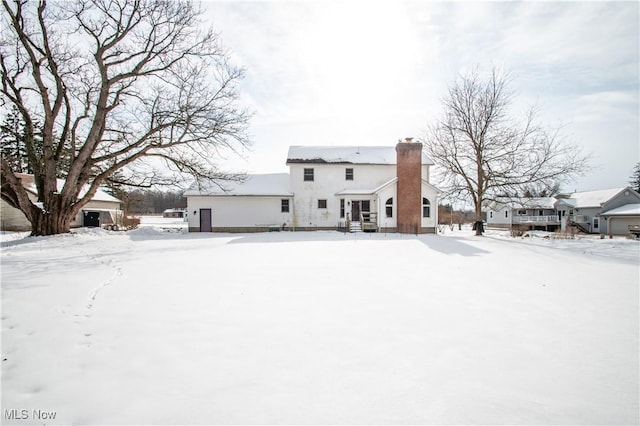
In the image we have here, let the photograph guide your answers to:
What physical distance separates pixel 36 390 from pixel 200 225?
87.2 ft

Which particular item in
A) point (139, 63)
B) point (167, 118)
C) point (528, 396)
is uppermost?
point (139, 63)

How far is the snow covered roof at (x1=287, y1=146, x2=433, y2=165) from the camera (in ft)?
96.2

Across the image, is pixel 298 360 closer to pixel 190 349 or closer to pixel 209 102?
pixel 190 349

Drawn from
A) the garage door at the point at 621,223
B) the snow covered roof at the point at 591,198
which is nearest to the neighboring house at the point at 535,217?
the snow covered roof at the point at 591,198

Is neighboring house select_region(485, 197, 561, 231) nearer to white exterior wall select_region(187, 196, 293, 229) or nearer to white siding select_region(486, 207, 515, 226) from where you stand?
white siding select_region(486, 207, 515, 226)

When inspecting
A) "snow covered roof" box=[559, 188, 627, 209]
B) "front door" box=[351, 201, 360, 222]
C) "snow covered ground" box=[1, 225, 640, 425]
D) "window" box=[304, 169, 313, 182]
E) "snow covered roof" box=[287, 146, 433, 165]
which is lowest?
"snow covered ground" box=[1, 225, 640, 425]

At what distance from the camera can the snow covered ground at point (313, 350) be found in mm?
2742

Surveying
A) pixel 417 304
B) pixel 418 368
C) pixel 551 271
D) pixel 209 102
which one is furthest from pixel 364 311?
pixel 209 102

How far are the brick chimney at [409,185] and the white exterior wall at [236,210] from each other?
1014 cm

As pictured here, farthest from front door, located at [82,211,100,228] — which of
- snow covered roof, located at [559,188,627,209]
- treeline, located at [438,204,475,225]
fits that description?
snow covered roof, located at [559,188,627,209]

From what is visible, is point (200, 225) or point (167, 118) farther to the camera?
point (200, 225)

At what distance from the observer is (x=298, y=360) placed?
3541 mm

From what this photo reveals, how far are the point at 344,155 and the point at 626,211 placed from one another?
36.0m

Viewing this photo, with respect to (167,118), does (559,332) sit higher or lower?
lower
